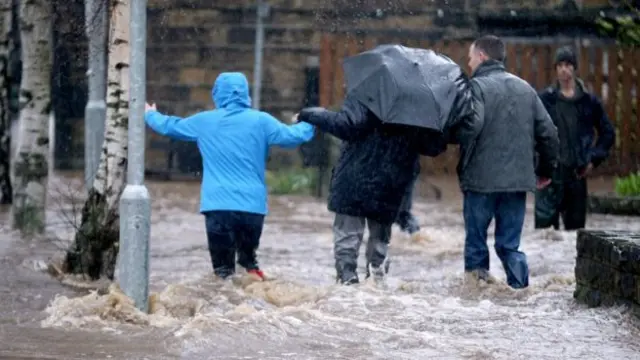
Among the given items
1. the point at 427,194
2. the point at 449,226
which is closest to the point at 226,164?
the point at 449,226

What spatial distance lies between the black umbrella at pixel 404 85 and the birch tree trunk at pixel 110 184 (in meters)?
1.55

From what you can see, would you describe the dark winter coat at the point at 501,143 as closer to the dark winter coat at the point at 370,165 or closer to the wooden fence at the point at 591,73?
the dark winter coat at the point at 370,165

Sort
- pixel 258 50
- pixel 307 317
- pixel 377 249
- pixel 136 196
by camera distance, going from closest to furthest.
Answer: pixel 136 196 < pixel 307 317 < pixel 377 249 < pixel 258 50

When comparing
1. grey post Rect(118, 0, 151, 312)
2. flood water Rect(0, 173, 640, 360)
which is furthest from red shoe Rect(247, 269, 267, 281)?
grey post Rect(118, 0, 151, 312)

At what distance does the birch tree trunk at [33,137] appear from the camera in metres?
13.6

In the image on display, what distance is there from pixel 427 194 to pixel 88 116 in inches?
296

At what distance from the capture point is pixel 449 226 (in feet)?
54.1

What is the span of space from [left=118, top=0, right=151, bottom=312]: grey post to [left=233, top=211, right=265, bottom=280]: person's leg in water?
1623mm

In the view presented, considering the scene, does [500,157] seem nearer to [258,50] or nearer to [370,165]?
[370,165]

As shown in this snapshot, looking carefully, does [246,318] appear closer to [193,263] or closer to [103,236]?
[103,236]

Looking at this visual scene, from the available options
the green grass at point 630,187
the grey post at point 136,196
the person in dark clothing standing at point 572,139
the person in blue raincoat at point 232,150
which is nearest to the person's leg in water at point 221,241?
the person in blue raincoat at point 232,150

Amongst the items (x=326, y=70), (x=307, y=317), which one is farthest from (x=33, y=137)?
(x=326, y=70)

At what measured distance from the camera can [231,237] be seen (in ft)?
35.1

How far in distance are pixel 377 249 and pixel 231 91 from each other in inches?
61.5
